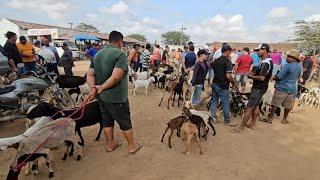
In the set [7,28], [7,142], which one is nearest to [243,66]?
[7,142]

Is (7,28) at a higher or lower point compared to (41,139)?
higher

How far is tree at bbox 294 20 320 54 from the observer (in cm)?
2451

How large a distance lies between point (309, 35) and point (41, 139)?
26.1m

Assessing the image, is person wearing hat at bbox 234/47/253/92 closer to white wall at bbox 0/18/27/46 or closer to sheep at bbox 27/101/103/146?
sheep at bbox 27/101/103/146

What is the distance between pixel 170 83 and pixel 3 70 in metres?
4.59


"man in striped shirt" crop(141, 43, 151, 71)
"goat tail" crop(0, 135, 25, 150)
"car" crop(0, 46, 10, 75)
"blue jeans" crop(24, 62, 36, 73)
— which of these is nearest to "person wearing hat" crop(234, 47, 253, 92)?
"man in striped shirt" crop(141, 43, 151, 71)

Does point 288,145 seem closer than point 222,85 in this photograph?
Yes

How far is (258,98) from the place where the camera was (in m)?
6.84

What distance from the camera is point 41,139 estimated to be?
4039 mm

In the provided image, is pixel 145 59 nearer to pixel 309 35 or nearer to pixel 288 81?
pixel 288 81

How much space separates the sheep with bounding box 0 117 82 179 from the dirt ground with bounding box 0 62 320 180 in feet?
1.59

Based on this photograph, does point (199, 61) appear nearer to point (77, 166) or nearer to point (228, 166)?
point (228, 166)

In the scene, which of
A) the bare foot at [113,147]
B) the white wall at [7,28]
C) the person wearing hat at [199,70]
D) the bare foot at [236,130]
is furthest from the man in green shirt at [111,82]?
the white wall at [7,28]

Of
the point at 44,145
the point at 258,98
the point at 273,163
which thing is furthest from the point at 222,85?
the point at 44,145
